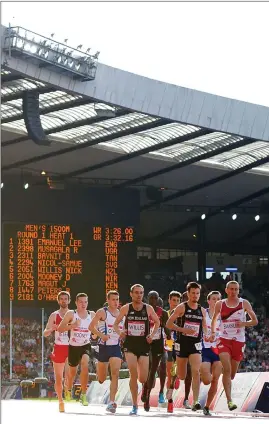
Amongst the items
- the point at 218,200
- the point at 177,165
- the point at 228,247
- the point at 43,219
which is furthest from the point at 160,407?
the point at 228,247

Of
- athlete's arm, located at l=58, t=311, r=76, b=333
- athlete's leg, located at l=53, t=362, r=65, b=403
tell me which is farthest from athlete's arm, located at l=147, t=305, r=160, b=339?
athlete's leg, located at l=53, t=362, r=65, b=403

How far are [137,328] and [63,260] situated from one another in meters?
19.1

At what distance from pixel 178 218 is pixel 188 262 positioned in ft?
9.30

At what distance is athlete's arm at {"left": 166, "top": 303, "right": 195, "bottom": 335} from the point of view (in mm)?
15297

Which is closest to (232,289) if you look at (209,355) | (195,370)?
(195,370)

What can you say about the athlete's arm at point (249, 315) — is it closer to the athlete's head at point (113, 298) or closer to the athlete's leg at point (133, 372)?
the athlete's leg at point (133, 372)

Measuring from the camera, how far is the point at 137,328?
50.3 feet

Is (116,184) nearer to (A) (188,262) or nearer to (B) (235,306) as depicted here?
(A) (188,262)

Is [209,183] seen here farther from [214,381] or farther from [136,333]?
[136,333]

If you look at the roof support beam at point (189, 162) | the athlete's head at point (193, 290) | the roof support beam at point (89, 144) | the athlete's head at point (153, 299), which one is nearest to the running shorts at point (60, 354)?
the athlete's head at point (153, 299)

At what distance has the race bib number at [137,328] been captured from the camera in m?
15.3

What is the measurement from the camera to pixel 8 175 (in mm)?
40062

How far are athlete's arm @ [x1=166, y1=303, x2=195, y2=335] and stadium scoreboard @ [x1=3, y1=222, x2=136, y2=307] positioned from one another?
18617 millimetres

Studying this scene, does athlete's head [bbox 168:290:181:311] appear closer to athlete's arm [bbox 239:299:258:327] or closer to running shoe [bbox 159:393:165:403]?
running shoe [bbox 159:393:165:403]
